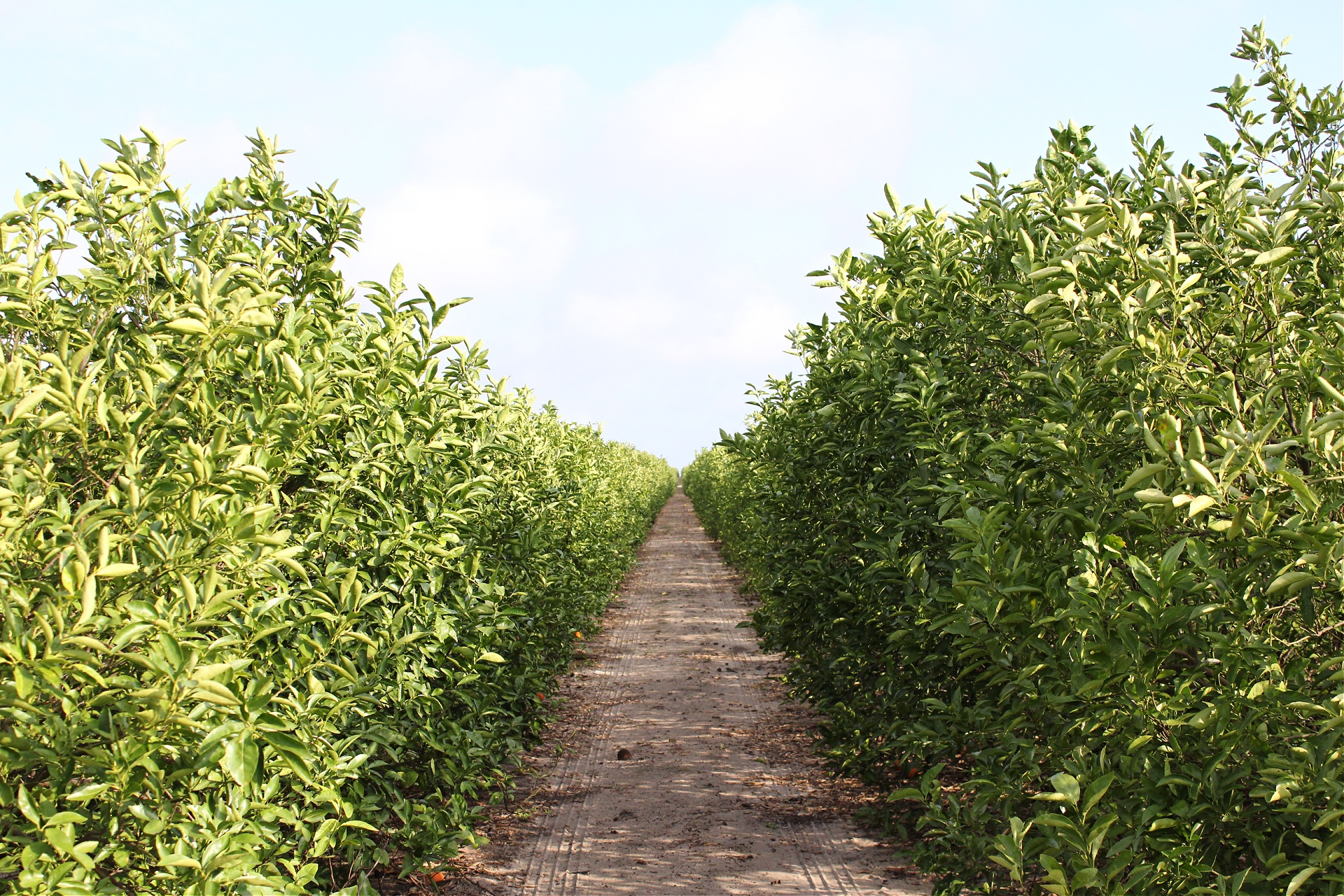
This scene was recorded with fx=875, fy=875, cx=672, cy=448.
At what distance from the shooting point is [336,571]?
10.9 feet

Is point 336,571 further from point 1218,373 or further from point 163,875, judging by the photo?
point 1218,373

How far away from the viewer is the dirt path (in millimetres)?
5117

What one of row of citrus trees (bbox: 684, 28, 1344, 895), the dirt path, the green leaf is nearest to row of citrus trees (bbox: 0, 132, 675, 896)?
the dirt path

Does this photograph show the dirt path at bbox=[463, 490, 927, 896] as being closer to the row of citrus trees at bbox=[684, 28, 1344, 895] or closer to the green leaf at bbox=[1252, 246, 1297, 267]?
the row of citrus trees at bbox=[684, 28, 1344, 895]

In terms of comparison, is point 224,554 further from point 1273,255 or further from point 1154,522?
point 1273,255

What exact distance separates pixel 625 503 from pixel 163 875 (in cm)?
→ 1514

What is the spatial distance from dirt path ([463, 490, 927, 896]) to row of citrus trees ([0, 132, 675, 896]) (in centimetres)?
110

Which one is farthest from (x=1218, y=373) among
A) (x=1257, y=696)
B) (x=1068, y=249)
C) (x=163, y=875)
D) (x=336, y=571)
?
(x=163, y=875)

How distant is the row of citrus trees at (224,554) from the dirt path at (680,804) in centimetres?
110

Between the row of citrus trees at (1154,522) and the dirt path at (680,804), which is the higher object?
the row of citrus trees at (1154,522)

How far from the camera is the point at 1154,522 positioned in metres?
2.36

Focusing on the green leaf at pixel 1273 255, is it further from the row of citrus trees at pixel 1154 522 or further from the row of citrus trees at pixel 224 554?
the row of citrus trees at pixel 224 554

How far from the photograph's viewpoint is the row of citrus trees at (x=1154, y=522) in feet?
7.10

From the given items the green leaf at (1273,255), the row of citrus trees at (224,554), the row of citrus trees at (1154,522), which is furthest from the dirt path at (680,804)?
the green leaf at (1273,255)
